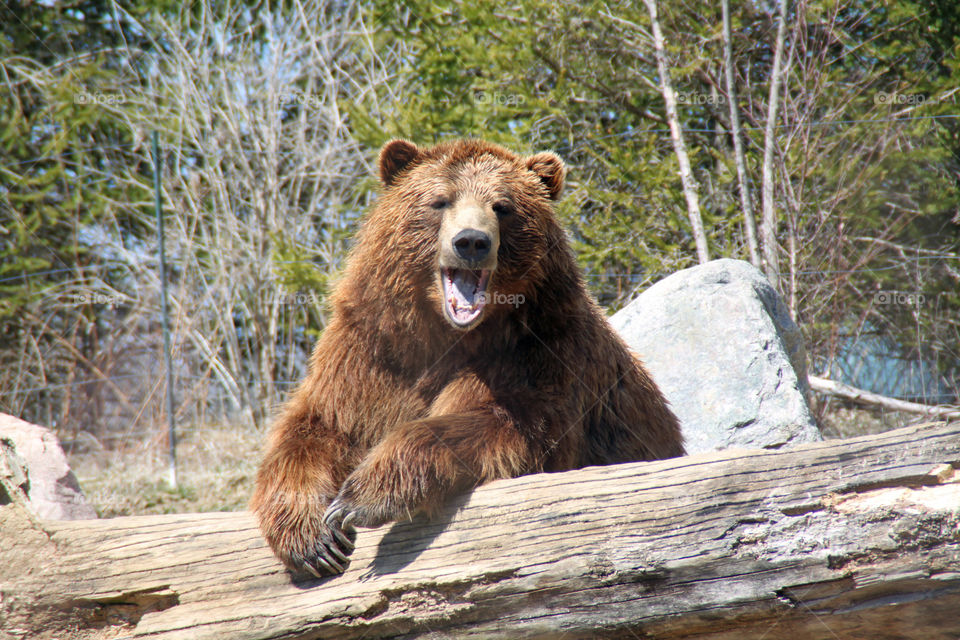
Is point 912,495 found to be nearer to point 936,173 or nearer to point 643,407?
point 643,407

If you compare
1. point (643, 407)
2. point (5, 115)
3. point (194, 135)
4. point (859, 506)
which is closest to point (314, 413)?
point (643, 407)

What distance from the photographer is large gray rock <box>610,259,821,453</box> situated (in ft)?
17.4

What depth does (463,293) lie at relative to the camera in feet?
10.8

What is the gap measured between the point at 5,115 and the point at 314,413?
941 cm

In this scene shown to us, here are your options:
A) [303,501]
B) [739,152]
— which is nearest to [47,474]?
[303,501]

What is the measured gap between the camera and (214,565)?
9.61ft

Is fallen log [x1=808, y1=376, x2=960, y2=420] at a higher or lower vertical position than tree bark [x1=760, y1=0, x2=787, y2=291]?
lower

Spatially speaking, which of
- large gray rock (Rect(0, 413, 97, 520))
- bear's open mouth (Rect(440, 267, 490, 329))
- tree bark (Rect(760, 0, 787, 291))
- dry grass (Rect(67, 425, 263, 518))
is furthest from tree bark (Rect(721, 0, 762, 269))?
large gray rock (Rect(0, 413, 97, 520))

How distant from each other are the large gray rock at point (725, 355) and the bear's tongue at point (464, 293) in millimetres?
2672

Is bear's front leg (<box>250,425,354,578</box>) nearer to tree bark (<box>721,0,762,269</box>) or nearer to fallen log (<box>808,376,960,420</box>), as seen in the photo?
tree bark (<box>721,0,762,269</box>)

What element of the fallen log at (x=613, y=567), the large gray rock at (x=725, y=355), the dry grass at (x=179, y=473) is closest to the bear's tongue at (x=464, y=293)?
the fallen log at (x=613, y=567)

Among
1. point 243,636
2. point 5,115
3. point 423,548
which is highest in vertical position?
point 5,115

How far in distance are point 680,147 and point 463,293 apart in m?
5.05

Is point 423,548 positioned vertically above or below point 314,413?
below
